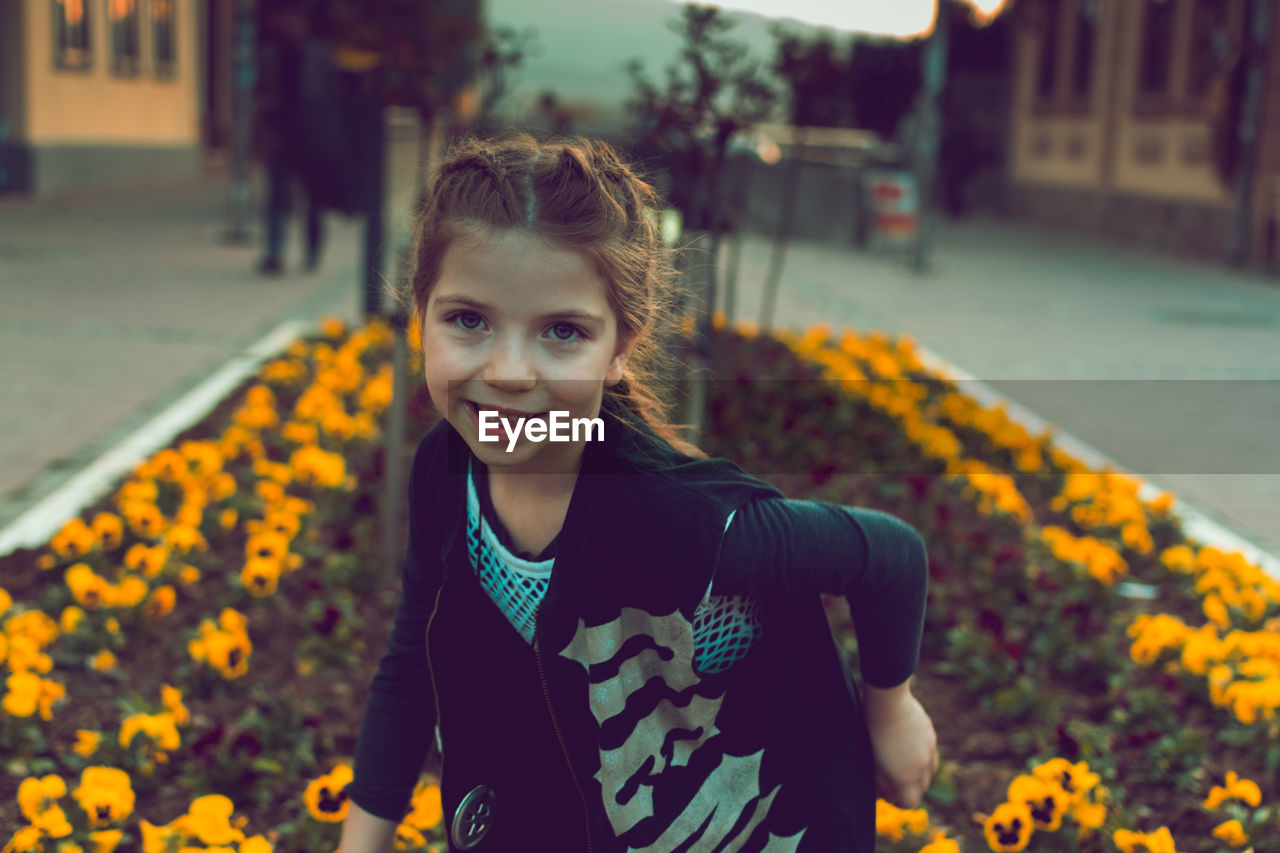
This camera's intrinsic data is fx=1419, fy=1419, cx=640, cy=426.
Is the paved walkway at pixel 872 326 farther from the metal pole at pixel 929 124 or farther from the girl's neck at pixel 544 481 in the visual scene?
the girl's neck at pixel 544 481

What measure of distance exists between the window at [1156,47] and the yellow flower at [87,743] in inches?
726

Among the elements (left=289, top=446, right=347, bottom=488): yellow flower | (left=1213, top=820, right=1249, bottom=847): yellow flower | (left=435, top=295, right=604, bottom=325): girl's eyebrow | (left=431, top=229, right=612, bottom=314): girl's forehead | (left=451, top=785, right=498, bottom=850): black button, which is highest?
(left=431, top=229, right=612, bottom=314): girl's forehead

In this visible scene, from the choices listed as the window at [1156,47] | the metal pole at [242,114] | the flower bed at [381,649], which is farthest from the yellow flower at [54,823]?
Answer: the window at [1156,47]

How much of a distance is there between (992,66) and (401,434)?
28187mm

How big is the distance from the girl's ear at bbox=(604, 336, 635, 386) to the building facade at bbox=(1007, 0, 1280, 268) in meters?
15.0

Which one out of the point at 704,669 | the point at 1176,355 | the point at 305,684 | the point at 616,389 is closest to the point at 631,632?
the point at 704,669

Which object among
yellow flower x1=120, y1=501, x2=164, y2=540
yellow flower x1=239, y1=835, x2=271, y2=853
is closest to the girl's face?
yellow flower x1=239, y1=835, x2=271, y2=853

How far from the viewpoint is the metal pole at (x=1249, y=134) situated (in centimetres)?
1519

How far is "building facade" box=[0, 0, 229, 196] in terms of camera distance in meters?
16.8

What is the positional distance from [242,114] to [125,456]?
917cm

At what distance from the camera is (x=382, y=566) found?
12.8ft

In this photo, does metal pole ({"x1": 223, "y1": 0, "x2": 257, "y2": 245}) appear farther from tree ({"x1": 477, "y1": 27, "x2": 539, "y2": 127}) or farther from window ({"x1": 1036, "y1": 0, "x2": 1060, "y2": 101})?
window ({"x1": 1036, "y1": 0, "x2": 1060, "y2": 101})

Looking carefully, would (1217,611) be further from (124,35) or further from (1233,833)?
(124,35)

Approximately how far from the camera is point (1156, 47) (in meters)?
19.3
